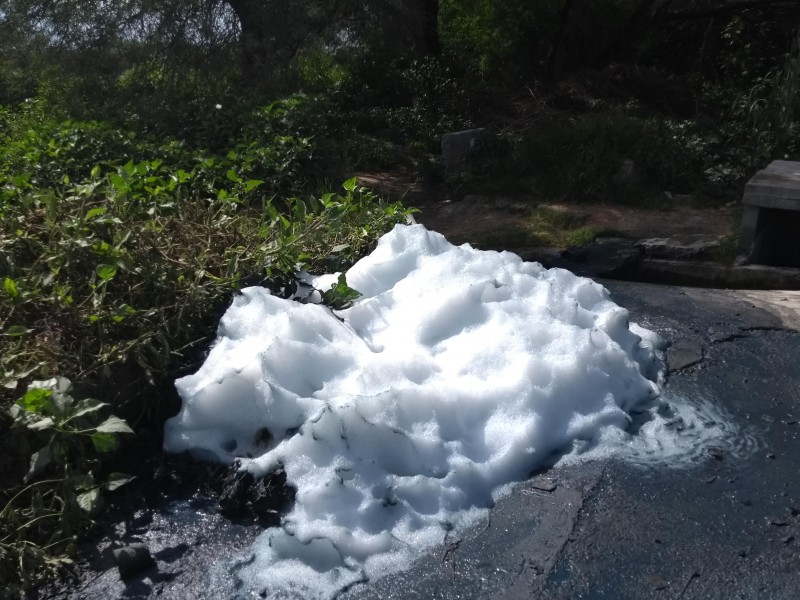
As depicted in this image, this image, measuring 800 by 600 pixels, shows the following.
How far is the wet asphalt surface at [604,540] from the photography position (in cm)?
254

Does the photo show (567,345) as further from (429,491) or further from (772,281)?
(772,281)

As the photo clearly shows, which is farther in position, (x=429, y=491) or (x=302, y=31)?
(x=302, y=31)

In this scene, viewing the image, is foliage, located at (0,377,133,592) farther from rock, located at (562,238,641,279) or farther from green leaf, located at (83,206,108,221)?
rock, located at (562,238,641,279)

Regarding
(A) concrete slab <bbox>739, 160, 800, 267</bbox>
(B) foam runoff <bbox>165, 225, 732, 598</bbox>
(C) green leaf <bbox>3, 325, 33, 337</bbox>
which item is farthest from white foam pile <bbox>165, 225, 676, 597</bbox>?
(A) concrete slab <bbox>739, 160, 800, 267</bbox>

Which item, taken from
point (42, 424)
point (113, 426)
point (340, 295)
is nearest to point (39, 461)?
point (42, 424)

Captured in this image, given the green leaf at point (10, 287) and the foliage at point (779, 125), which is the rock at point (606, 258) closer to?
the foliage at point (779, 125)

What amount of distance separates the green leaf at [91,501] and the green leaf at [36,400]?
12.3 inches

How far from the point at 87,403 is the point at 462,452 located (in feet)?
4.16

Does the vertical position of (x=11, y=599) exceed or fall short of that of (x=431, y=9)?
it falls short

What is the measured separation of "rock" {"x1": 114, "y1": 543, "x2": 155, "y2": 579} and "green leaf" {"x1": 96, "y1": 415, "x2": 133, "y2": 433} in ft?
1.23

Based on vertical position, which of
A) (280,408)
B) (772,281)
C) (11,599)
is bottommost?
(772,281)

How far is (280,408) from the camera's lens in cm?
314

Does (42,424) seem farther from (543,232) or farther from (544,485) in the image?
(543,232)

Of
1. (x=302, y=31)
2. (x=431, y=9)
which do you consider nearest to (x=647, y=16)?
(x=431, y=9)
